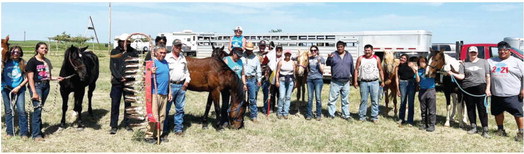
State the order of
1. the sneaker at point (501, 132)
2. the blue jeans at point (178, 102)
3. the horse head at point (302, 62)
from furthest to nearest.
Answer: the horse head at point (302, 62) < the sneaker at point (501, 132) < the blue jeans at point (178, 102)

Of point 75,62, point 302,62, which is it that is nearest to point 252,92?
point 302,62

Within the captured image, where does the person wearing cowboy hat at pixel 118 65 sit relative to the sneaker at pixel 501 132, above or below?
above

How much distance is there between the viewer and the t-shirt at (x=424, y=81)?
22.7 feet

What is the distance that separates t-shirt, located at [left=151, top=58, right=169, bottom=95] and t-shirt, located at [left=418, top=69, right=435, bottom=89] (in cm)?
461

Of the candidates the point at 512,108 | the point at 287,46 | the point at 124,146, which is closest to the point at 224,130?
the point at 124,146

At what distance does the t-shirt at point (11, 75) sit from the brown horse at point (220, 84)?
2682mm

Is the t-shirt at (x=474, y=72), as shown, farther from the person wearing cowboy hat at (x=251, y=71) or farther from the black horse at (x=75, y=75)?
the black horse at (x=75, y=75)

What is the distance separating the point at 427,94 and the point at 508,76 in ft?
4.29

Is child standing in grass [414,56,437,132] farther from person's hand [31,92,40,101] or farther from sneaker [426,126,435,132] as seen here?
person's hand [31,92,40,101]

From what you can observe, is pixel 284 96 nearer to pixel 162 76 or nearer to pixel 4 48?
pixel 162 76

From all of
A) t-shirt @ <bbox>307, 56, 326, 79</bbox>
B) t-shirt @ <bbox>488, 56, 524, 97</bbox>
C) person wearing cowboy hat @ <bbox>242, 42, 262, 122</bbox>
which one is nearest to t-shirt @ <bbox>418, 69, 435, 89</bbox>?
t-shirt @ <bbox>488, 56, 524, 97</bbox>

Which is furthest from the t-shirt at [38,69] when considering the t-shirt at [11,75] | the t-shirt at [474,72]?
the t-shirt at [474,72]

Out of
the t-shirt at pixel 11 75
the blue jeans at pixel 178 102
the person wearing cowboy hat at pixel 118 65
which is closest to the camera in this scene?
the t-shirt at pixel 11 75

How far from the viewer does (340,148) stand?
18.8 ft
